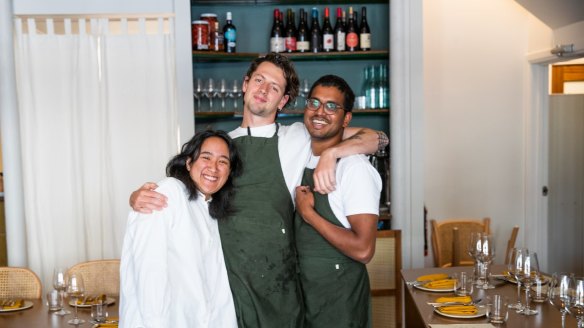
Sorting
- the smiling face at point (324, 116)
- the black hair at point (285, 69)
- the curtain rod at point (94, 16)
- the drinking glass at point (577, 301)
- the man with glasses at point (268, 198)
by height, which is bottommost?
the drinking glass at point (577, 301)

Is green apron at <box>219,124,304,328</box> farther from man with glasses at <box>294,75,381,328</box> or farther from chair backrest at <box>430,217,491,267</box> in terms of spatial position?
chair backrest at <box>430,217,491,267</box>

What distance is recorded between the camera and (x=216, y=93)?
4.84m

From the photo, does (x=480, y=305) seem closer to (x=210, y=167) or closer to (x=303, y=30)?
(x=210, y=167)

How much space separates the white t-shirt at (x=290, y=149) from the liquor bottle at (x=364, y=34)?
2424 mm

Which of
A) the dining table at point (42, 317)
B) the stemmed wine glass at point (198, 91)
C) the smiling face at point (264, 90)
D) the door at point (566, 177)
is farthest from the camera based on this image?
the door at point (566, 177)

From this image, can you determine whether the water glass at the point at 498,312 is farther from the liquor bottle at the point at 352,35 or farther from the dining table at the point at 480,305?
the liquor bottle at the point at 352,35

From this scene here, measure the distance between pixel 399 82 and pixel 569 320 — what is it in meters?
2.32

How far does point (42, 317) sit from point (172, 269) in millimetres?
1005

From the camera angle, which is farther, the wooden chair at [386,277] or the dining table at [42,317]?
the wooden chair at [386,277]

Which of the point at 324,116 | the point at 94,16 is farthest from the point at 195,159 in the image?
the point at 94,16

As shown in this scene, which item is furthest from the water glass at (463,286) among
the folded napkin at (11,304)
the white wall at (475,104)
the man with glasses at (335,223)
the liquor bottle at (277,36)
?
the white wall at (475,104)

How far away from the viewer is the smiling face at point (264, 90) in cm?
252

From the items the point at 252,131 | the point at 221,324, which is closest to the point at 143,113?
the point at 252,131

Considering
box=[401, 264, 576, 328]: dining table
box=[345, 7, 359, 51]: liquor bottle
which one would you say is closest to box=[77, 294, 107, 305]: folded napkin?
box=[401, 264, 576, 328]: dining table
